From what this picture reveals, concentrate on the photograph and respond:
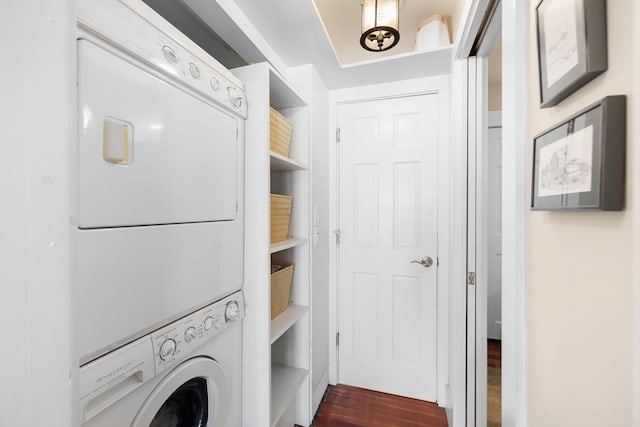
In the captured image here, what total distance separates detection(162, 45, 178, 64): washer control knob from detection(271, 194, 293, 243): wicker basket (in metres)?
0.71

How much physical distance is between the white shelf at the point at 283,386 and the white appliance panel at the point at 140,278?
742 mm

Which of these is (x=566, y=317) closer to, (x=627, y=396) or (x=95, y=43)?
(x=627, y=396)

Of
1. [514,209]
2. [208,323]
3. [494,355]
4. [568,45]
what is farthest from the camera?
[494,355]

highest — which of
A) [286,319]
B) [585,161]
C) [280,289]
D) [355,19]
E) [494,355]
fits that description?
[355,19]

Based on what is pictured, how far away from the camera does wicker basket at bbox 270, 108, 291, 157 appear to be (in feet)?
4.76

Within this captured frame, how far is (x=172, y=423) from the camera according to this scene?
1.03 meters

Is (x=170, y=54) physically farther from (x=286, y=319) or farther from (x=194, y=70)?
(x=286, y=319)

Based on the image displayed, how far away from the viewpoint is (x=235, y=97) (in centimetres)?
122

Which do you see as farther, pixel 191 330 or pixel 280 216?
pixel 280 216

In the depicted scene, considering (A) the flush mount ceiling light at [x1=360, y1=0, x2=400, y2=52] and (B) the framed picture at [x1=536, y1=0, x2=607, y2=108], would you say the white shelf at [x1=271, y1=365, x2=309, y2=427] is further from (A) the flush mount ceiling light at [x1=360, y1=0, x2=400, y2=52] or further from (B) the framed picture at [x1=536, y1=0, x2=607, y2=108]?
Result: (A) the flush mount ceiling light at [x1=360, y1=0, x2=400, y2=52]

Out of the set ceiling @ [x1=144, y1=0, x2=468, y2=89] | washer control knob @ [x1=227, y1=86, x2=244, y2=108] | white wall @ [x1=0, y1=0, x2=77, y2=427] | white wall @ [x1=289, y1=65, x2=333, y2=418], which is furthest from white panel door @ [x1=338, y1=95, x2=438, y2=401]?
white wall @ [x1=0, y1=0, x2=77, y2=427]

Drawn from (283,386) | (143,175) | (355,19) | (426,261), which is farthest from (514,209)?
(355,19)

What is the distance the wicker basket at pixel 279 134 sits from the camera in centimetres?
145

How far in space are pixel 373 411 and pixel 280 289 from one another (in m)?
1.17
